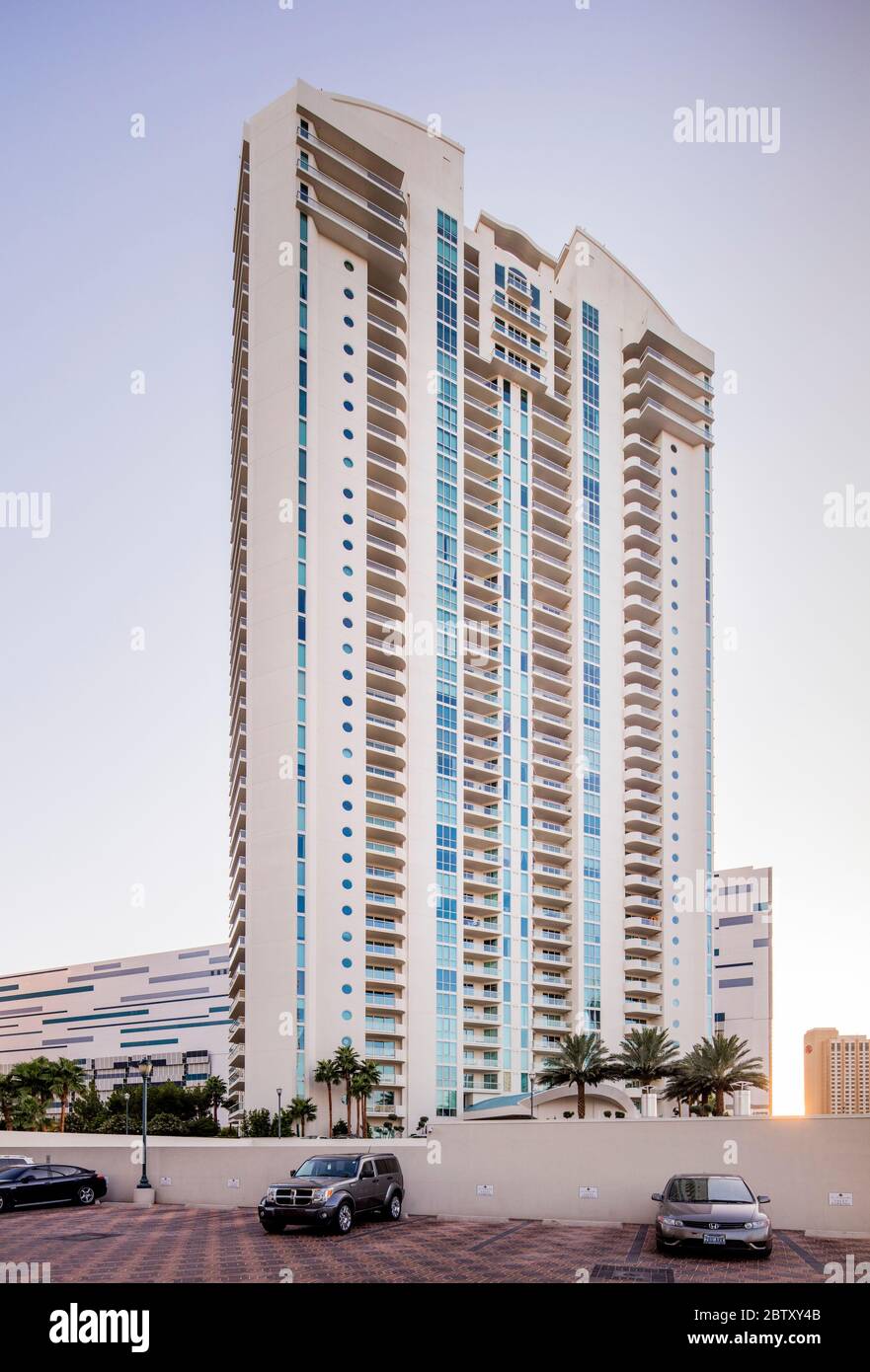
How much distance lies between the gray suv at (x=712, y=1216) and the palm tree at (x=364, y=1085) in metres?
54.5

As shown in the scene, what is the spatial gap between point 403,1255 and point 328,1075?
53679 millimetres

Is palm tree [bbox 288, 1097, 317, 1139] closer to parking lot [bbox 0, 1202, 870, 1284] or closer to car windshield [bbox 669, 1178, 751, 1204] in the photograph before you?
parking lot [bbox 0, 1202, 870, 1284]

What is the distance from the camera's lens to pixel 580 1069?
80375 mm

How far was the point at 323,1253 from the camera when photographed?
2123 centimetres

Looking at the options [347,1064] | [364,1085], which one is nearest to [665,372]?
[347,1064]

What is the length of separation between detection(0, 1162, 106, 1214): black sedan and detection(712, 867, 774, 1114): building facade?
392ft

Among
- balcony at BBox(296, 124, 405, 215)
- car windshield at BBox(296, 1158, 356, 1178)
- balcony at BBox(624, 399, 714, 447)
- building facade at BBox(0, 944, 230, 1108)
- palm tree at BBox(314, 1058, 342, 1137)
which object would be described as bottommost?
building facade at BBox(0, 944, 230, 1108)

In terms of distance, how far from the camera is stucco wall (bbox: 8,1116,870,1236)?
22625 mm

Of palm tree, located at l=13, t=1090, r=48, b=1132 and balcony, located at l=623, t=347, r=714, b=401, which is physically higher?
balcony, located at l=623, t=347, r=714, b=401

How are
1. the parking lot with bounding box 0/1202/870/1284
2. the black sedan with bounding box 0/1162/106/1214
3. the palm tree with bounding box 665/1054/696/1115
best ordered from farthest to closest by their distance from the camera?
the palm tree with bounding box 665/1054/696/1115 < the black sedan with bounding box 0/1162/106/1214 < the parking lot with bounding box 0/1202/870/1284

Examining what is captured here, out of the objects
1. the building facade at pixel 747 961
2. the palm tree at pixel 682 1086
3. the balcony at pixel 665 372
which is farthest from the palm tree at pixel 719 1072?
the building facade at pixel 747 961

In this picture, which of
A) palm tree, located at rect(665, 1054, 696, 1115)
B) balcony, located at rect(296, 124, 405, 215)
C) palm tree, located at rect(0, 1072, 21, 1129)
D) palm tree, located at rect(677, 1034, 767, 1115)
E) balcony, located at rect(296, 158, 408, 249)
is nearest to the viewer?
palm tree, located at rect(677, 1034, 767, 1115)

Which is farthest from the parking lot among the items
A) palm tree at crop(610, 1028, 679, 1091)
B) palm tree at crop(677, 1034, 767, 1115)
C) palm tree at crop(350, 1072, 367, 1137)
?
palm tree at crop(610, 1028, 679, 1091)
